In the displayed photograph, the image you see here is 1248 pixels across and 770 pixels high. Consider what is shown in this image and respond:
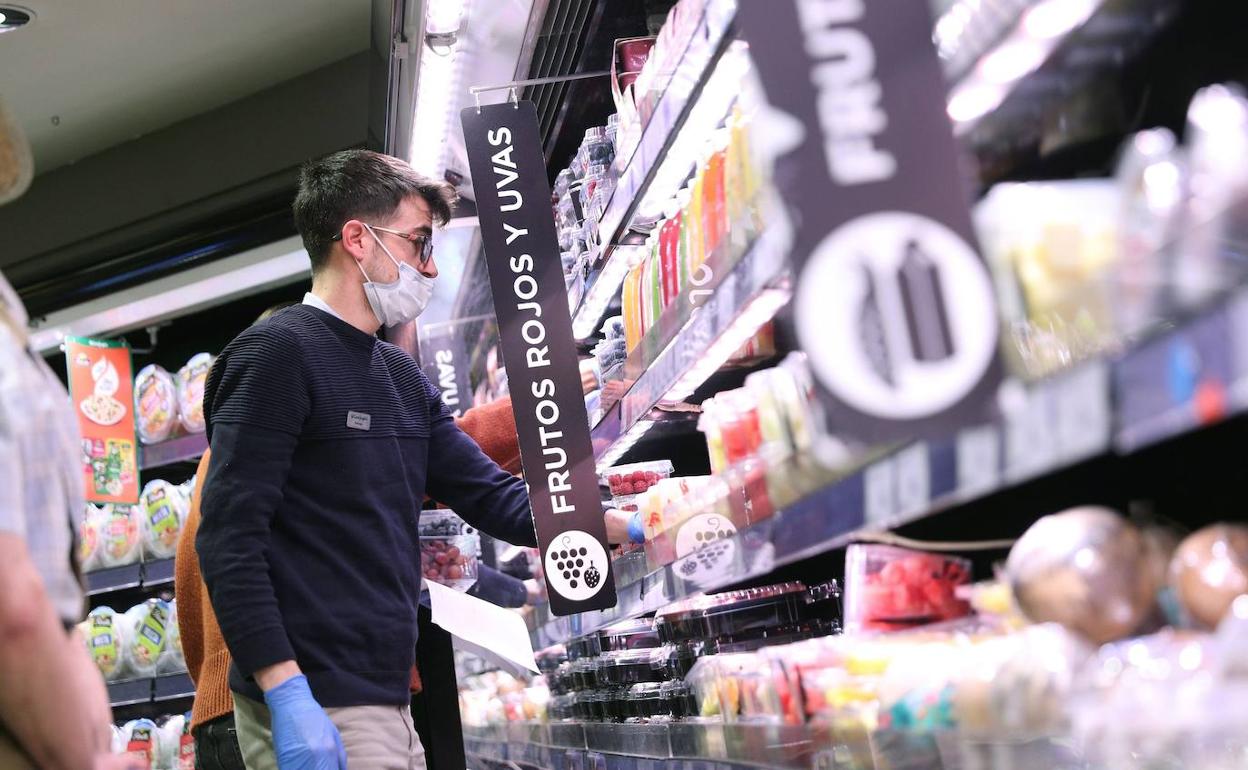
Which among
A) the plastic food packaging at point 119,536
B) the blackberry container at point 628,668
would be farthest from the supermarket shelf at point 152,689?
the blackberry container at point 628,668

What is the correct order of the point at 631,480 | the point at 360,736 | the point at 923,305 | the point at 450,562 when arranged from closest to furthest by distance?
the point at 923,305
the point at 360,736
the point at 631,480
the point at 450,562

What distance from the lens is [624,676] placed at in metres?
2.95

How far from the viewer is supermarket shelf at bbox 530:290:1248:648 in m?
0.82

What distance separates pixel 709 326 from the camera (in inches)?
73.2

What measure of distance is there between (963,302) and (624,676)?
1931 millimetres

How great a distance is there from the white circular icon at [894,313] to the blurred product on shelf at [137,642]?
5.78 metres

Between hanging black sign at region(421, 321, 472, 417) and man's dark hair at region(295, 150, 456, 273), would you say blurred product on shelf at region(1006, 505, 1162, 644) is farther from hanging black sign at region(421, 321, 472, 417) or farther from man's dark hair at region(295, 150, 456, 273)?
hanging black sign at region(421, 321, 472, 417)

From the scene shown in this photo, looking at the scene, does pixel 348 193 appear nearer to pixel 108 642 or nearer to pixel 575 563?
pixel 575 563

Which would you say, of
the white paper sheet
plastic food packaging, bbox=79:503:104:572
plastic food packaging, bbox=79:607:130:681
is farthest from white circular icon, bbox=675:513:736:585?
plastic food packaging, bbox=79:503:104:572

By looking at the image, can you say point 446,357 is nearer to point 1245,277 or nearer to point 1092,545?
point 1092,545

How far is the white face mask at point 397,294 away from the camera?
2.81 m

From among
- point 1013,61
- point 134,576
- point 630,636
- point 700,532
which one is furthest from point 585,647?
point 134,576

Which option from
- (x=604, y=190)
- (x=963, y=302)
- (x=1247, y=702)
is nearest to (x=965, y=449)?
(x=963, y=302)

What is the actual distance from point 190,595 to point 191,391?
3743mm
